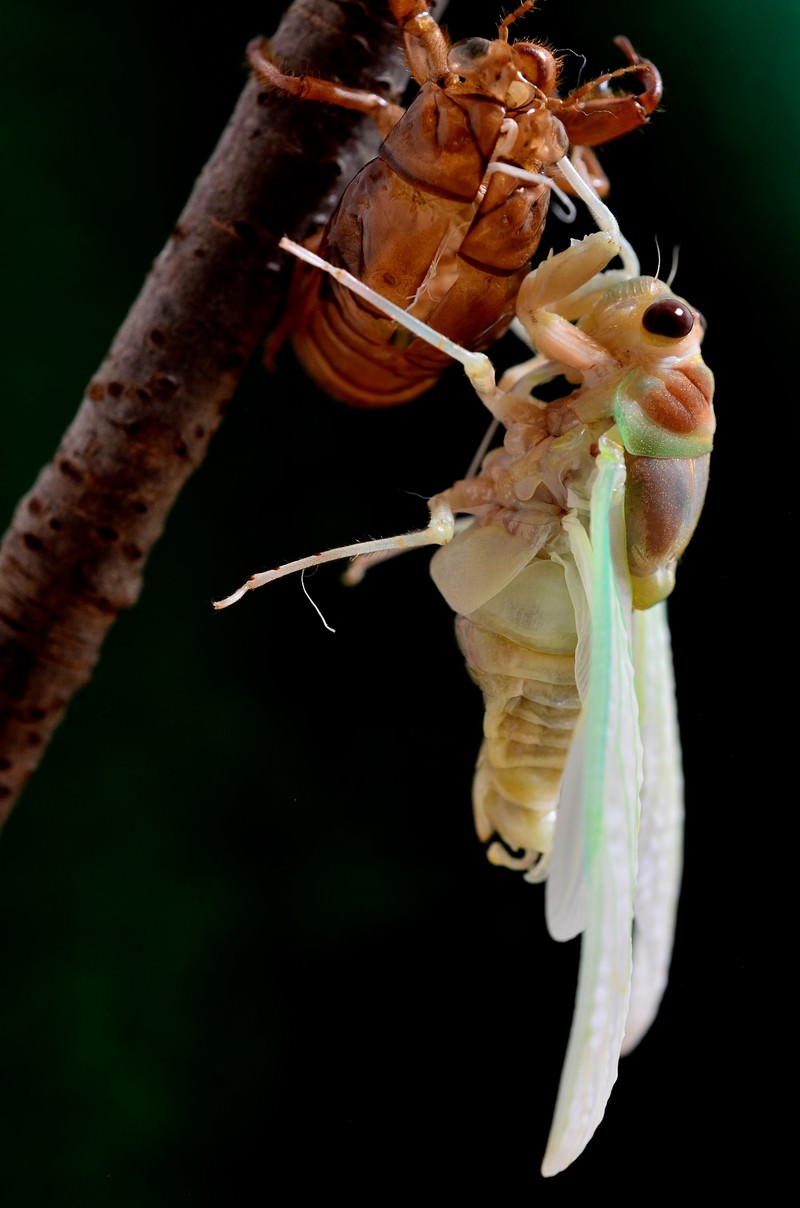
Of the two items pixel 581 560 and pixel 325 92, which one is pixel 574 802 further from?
pixel 325 92

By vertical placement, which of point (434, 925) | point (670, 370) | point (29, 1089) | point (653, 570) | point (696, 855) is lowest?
point (29, 1089)

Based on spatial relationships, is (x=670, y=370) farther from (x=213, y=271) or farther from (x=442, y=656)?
(x=442, y=656)

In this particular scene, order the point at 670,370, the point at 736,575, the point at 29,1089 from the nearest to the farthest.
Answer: the point at 670,370 → the point at 736,575 → the point at 29,1089

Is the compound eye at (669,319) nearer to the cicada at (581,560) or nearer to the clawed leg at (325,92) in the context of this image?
the cicada at (581,560)

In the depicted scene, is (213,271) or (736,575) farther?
(736,575)

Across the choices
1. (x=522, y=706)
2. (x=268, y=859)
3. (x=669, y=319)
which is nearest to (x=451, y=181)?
(x=669, y=319)

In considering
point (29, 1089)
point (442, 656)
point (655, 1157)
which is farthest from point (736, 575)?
point (29, 1089)

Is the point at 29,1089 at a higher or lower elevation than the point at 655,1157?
lower

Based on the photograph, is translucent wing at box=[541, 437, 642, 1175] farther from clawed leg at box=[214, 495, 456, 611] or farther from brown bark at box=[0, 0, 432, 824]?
brown bark at box=[0, 0, 432, 824]
